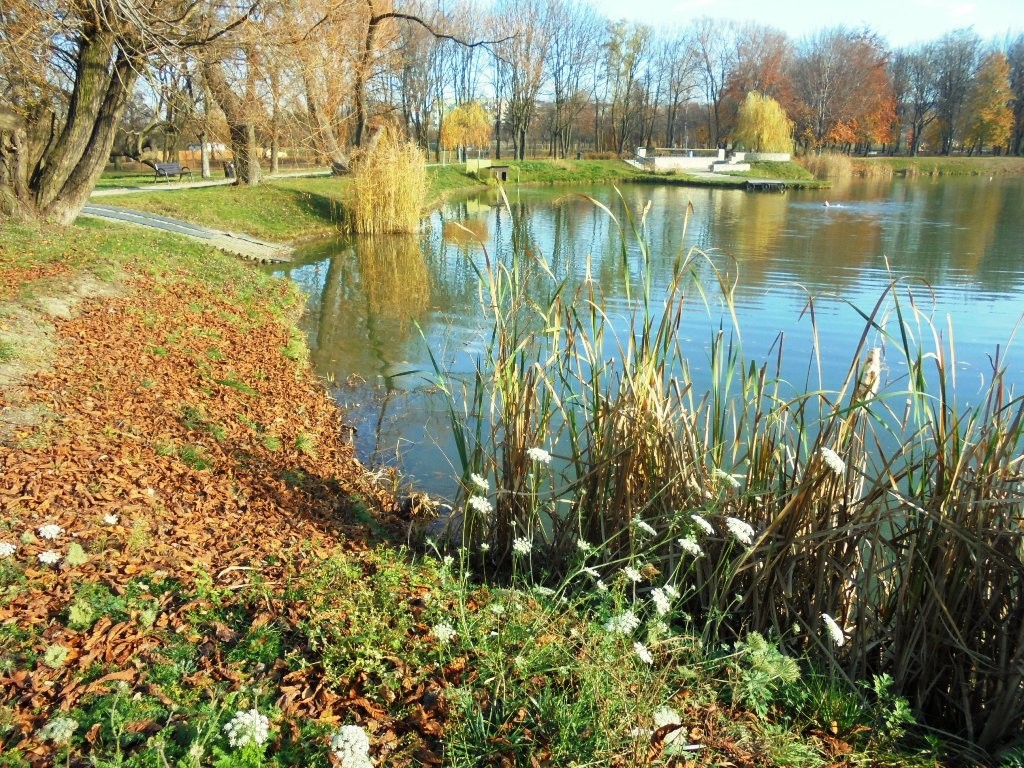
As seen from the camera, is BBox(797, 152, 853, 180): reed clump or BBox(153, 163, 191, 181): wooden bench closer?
BBox(153, 163, 191, 181): wooden bench

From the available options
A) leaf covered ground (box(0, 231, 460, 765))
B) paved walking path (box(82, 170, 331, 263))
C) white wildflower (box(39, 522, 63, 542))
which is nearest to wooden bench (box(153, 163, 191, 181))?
paved walking path (box(82, 170, 331, 263))

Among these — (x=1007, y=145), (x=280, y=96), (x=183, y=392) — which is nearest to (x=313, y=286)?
(x=280, y=96)

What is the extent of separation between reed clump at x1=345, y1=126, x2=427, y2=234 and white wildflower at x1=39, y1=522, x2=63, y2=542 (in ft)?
53.3

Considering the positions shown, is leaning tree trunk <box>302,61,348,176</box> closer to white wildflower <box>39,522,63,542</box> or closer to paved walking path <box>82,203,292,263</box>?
paved walking path <box>82,203,292,263</box>

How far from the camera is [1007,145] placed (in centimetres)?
6638

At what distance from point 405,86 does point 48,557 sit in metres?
46.2

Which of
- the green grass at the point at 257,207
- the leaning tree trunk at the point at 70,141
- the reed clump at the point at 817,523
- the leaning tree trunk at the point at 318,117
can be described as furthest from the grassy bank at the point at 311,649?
the green grass at the point at 257,207

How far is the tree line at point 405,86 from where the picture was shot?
1027 cm

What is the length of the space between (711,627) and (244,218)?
57.6ft

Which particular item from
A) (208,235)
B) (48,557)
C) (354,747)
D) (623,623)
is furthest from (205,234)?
(354,747)

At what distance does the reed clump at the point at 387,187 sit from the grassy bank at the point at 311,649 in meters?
14.8

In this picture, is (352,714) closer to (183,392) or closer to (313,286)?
(183,392)

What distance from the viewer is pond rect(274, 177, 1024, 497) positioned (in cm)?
686

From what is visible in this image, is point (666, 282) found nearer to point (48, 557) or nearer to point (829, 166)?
point (48, 557)
